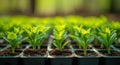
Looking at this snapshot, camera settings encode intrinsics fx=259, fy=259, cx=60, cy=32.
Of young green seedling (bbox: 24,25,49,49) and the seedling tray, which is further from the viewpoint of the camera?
young green seedling (bbox: 24,25,49,49)

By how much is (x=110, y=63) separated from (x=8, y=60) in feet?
4.57

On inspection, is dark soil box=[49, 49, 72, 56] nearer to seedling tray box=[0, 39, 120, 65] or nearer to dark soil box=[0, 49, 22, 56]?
seedling tray box=[0, 39, 120, 65]

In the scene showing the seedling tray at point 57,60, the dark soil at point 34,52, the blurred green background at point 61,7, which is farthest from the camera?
the blurred green background at point 61,7

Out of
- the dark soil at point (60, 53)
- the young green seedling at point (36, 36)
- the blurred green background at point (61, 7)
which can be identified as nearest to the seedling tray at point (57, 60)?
the dark soil at point (60, 53)

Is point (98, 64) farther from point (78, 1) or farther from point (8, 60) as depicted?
point (78, 1)

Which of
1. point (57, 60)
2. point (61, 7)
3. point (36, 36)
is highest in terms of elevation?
point (61, 7)

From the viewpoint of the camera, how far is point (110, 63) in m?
3.57

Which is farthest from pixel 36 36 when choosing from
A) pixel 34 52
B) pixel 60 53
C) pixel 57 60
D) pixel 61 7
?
pixel 61 7

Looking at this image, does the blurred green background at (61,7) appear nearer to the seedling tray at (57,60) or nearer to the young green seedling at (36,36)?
the young green seedling at (36,36)

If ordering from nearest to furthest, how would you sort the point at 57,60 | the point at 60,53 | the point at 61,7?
the point at 57,60 → the point at 60,53 → the point at 61,7

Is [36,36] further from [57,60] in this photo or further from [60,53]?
[57,60]

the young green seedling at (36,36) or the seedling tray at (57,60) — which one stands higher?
the young green seedling at (36,36)

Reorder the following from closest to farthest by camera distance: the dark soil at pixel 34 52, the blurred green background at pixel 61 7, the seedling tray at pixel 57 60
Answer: the seedling tray at pixel 57 60, the dark soil at pixel 34 52, the blurred green background at pixel 61 7

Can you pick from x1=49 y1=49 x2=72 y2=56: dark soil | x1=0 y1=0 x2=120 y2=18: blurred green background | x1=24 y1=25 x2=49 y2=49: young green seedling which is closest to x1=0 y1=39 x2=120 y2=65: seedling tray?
x1=49 y1=49 x2=72 y2=56: dark soil
